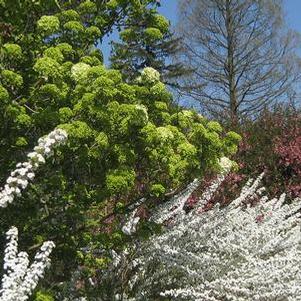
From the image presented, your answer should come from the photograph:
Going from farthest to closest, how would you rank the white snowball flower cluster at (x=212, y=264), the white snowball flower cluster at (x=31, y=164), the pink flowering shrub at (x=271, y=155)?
the pink flowering shrub at (x=271, y=155)
the white snowball flower cluster at (x=212, y=264)
the white snowball flower cluster at (x=31, y=164)

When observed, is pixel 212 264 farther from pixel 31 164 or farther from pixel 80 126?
pixel 31 164

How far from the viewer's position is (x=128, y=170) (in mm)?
4418

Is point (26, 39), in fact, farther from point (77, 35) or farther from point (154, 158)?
point (154, 158)

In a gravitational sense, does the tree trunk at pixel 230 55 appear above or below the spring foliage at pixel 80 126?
above

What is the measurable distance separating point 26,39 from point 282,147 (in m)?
6.55

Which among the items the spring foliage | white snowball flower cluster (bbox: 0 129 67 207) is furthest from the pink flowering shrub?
white snowball flower cluster (bbox: 0 129 67 207)

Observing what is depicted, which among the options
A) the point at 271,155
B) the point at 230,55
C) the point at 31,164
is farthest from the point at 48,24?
the point at 230,55

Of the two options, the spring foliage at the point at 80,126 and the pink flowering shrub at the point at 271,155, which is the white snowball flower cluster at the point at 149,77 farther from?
the pink flowering shrub at the point at 271,155

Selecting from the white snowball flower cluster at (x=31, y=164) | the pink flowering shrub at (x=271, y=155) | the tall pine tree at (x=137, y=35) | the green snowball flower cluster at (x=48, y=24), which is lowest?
the white snowball flower cluster at (x=31, y=164)

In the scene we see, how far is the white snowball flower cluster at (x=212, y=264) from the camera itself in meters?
5.03

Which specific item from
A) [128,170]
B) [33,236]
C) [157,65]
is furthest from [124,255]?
[157,65]

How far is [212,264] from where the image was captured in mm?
5270

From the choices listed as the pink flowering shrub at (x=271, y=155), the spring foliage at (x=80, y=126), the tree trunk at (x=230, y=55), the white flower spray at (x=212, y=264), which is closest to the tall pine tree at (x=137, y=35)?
the spring foliage at (x=80, y=126)

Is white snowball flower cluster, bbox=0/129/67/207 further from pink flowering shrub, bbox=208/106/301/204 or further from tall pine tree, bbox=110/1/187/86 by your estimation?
pink flowering shrub, bbox=208/106/301/204
